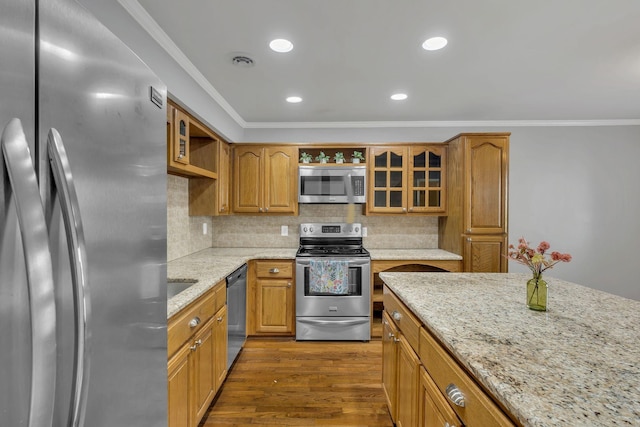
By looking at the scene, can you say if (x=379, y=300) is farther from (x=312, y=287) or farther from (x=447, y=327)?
(x=447, y=327)

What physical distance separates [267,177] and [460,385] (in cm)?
288

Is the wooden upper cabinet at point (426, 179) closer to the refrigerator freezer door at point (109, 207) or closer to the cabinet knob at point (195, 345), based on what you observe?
the cabinet knob at point (195, 345)

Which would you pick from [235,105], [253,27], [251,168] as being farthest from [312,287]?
[253,27]

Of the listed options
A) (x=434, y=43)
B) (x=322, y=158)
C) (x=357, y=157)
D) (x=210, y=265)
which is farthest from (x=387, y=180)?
(x=210, y=265)

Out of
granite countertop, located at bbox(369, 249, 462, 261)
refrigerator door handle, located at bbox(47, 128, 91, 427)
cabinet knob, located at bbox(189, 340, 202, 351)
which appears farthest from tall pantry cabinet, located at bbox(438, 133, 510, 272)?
refrigerator door handle, located at bbox(47, 128, 91, 427)

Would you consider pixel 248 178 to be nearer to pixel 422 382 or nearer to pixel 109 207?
pixel 422 382

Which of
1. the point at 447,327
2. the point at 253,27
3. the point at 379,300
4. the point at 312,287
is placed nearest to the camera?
the point at 447,327

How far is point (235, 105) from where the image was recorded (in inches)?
123

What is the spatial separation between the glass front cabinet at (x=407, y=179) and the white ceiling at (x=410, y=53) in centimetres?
46

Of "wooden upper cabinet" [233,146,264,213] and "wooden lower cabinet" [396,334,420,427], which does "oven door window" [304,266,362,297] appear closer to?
"wooden upper cabinet" [233,146,264,213]

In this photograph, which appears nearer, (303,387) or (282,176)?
A: (303,387)

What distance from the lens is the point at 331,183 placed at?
11.3 feet

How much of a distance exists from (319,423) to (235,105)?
289 cm

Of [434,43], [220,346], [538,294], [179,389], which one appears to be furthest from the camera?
[220,346]
